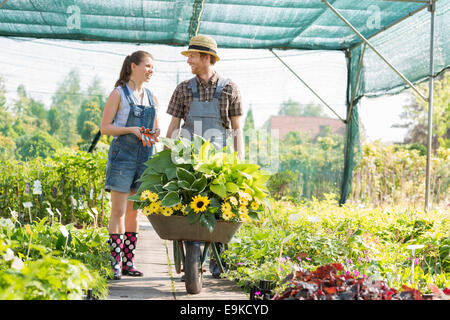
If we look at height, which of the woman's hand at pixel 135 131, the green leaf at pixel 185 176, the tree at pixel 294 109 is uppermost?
the tree at pixel 294 109

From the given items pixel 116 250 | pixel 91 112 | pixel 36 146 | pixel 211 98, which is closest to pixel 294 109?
pixel 91 112

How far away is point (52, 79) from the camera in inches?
302

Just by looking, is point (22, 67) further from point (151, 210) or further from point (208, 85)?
point (151, 210)

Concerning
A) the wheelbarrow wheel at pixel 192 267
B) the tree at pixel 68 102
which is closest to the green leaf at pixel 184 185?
the wheelbarrow wheel at pixel 192 267

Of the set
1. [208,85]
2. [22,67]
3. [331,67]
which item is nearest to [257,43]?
[331,67]

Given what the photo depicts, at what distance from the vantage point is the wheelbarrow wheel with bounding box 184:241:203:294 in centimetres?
269

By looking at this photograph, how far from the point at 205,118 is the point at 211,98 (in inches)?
5.7

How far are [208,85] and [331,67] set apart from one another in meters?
5.24

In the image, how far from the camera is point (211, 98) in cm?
327

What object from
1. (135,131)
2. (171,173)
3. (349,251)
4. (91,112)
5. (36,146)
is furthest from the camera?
(91,112)

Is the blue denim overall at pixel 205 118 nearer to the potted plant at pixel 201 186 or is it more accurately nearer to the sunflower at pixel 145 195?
the potted plant at pixel 201 186

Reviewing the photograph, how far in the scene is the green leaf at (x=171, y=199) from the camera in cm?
255

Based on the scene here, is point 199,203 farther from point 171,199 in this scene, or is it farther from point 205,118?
point 205,118

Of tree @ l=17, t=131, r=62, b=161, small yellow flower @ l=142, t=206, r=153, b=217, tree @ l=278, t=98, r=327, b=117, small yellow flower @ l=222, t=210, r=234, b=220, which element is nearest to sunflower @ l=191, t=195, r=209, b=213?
small yellow flower @ l=222, t=210, r=234, b=220
